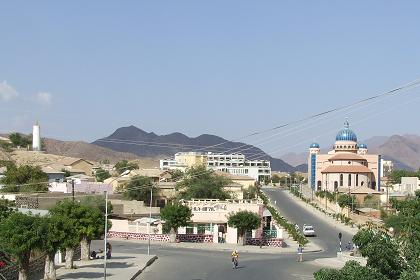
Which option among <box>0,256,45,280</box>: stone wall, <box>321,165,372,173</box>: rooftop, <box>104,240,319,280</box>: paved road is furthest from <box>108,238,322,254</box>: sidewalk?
<box>321,165,372,173</box>: rooftop

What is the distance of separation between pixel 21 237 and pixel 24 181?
5810 cm

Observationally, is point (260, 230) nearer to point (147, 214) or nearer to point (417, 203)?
point (147, 214)

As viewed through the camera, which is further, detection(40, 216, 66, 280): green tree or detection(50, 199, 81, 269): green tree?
detection(50, 199, 81, 269): green tree

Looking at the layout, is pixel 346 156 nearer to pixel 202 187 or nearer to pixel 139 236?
pixel 202 187

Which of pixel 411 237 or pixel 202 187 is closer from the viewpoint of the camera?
pixel 411 237

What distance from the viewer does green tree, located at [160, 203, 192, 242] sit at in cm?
5797

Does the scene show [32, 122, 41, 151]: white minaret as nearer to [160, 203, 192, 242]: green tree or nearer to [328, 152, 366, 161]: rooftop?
[328, 152, 366, 161]: rooftop

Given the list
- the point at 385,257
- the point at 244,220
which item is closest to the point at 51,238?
the point at 385,257

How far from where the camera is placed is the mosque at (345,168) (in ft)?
398

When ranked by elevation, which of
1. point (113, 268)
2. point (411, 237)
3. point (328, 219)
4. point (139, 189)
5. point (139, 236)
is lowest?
point (113, 268)

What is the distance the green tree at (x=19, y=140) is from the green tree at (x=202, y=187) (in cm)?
7804

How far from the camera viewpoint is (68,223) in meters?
34.1

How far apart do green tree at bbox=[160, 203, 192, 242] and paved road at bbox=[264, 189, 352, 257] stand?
1078cm

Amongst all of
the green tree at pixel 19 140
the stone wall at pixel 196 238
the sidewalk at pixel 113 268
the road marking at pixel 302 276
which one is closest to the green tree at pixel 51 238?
the sidewalk at pixel 113 268
